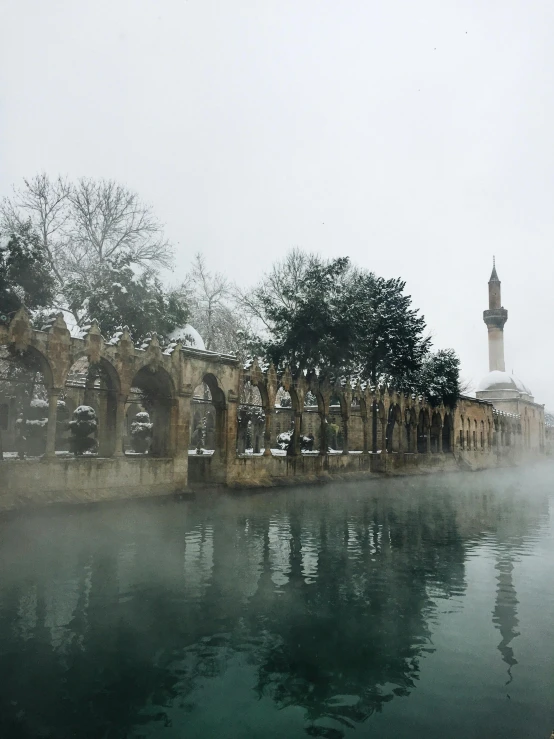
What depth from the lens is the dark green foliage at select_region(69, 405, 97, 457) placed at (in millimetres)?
17661

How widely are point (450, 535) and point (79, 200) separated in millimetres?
23047

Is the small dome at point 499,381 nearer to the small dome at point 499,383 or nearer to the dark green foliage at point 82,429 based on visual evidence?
the small dome at point 499,383

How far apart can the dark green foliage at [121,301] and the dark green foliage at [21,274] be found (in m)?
3.17

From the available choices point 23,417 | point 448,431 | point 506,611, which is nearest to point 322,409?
point 23,417

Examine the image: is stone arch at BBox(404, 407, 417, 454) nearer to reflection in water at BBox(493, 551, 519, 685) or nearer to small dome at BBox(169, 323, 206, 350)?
small dome at BBox(169, 323, 206, 350)

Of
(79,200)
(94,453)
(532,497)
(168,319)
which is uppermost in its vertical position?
(79,200)

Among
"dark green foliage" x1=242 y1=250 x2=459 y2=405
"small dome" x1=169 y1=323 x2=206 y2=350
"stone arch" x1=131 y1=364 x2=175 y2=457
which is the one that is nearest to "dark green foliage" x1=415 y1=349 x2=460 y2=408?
"dark green foliage" x1=242 y1=250 x2=459 y2=405

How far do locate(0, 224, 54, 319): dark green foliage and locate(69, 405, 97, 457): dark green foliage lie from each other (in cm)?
380

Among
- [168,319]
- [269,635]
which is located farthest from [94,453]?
[269,635]

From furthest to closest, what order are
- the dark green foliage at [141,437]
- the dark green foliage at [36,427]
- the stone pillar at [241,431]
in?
the stone pillar at [241,431] → the dark green foliage at [141,437] → the dark green foliage at [36,427]

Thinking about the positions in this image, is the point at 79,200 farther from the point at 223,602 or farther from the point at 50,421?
the point at 223,602

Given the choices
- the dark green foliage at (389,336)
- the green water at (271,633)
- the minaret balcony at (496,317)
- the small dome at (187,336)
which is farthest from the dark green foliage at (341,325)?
the minaret balcony at (496,317)

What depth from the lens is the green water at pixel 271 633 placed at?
4.30m

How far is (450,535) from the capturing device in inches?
473
